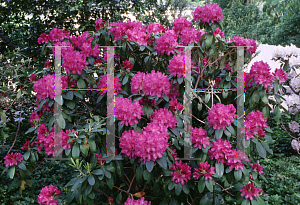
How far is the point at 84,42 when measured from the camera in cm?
211

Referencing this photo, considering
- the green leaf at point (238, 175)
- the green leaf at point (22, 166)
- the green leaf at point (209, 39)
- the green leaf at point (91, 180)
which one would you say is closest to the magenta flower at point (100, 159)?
the green leaf at point (91, 180)

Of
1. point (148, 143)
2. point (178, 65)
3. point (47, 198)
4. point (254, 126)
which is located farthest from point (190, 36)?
point (47, 198)

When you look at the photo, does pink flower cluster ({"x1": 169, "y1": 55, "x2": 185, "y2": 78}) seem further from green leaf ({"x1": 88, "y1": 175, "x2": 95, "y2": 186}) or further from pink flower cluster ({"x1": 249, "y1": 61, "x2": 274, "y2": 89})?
green leaf ({"x1": 88, "y1": 175, "x2": 95, "y2": 186})

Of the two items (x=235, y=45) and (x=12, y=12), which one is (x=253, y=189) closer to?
(x=235, y=45)

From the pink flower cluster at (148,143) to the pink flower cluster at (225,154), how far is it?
0.38 m

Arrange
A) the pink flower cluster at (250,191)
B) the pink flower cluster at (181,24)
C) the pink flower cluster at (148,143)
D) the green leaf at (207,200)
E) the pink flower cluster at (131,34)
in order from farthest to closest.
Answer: the pink flower cluster at (181,24) < the pink flower cluster at (131,34) < the green leaf at (207,200) < the pink flower cluster at (250,191) < the pink flower cluster at (148,143)

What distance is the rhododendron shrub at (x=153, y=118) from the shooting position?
1.60 m

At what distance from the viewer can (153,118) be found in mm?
1684

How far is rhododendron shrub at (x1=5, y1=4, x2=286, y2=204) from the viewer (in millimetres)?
1604

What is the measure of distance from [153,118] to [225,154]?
52 centimetres

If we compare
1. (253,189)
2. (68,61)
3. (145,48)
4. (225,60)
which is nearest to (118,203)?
(253,189)

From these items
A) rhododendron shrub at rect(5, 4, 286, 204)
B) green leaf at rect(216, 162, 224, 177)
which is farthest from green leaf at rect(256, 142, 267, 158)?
green leaf at rect(216, 162, 224, 177)

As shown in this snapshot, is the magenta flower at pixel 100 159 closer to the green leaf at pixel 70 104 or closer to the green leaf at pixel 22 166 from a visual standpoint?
the green leaf at pixel 70 104

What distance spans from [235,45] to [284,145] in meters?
2.30
